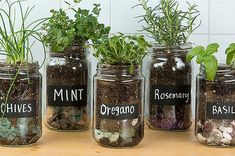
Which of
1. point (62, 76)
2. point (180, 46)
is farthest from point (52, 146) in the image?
point (180, 46)

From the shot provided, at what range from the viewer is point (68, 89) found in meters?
1.39

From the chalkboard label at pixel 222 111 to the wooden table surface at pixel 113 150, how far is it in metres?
0.08

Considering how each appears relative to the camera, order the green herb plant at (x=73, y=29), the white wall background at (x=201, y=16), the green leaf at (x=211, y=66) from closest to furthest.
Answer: the green leaf at (x=211, y=66) < the green herb plant at (x=73, y=29) < the white wall background at (x=201, y=16)

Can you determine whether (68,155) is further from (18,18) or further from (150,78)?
(18,18)

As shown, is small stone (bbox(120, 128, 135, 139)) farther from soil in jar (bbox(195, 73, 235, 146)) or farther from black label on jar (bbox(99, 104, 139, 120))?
soil in jar (bbox(195, 73, 235, 146))

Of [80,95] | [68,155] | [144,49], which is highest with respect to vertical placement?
[144,49]

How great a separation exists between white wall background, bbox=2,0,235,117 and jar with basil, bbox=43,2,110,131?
0.67ft

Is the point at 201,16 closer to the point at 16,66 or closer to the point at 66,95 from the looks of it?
the point at 66,95

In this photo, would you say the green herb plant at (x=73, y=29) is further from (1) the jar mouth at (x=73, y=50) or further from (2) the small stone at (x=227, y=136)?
(2) the small stone at (x=227, y=136)

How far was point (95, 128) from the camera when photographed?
1.28 meters

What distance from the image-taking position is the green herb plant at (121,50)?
125 centimetres

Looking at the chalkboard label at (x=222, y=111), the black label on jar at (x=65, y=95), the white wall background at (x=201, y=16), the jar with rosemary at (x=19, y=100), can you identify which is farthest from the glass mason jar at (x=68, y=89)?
the chalkboard label at (x=222, y=111)

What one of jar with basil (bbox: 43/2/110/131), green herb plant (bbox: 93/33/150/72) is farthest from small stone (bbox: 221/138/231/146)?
jar with basil (bbox: 43/2/110/131)

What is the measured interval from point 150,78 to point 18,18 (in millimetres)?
464
